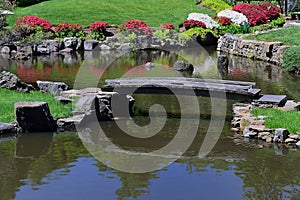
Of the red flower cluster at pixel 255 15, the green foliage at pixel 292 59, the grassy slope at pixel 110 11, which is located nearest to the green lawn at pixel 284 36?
the green foliage at pixel 292 59

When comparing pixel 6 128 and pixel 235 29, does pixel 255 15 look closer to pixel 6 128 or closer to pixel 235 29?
pixel 235 29

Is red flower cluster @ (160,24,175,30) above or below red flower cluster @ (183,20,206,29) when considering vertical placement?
below

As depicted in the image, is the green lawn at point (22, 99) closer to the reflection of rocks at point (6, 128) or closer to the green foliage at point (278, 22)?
the reflection of rocks at point (6, 128)

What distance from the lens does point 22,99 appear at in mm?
16547

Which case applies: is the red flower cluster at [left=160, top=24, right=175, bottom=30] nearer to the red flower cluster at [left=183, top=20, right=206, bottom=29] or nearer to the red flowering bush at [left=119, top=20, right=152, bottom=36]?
the red flower cluster at [left=183, top=20, right=206, bottom=29]

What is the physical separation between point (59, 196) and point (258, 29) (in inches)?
1330

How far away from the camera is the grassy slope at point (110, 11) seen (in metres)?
45.9

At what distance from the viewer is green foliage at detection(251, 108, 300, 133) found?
14109 millimetres

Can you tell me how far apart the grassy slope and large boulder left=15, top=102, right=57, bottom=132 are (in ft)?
101

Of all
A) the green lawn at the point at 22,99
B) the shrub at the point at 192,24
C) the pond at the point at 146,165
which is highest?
the shrub at the point at 192,24

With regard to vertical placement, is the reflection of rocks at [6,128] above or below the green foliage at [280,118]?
below

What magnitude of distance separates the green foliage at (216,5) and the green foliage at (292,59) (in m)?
23.8

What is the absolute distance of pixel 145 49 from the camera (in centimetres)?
3875

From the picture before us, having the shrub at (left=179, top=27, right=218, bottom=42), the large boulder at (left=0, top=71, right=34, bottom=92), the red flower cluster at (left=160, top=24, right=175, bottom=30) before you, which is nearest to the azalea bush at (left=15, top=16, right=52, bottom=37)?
the red flower cluster at (left=160, top=24, right=175, bottom=30)
